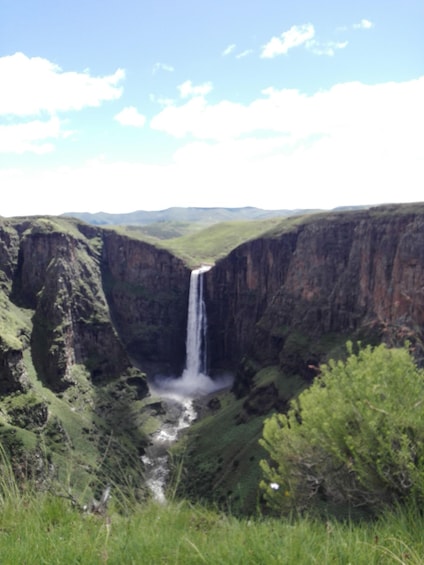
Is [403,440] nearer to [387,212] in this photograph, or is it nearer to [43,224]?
[387,212]

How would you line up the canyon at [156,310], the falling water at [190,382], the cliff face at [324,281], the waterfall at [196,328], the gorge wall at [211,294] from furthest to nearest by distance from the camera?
the waterfall at [196,328], the falling water at [190,382], the gorge wall at [211,294], the canyon at [156,310], the cliff face at [324,281]

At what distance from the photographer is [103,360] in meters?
124

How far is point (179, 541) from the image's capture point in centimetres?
566

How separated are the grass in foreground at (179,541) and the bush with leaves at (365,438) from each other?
5386 mm

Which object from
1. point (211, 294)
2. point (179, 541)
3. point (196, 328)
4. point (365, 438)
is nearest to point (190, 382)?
point (196, 328)

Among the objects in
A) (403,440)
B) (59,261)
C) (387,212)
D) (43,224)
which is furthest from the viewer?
(43,224)

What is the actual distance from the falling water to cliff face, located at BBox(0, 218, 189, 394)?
18.2 ft

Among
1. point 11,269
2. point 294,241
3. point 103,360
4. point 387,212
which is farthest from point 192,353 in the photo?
point 387,212

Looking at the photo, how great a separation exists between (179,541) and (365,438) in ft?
41.3

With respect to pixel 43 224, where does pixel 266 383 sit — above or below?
below

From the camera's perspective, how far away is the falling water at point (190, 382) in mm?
102812

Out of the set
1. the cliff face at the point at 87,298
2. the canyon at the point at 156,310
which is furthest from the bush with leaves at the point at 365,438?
the cliff face at the point at 87,298

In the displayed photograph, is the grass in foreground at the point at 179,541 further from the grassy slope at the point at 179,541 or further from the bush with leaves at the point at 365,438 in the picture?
the bush with leaves at the point at 365,438

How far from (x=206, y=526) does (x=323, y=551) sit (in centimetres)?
243
